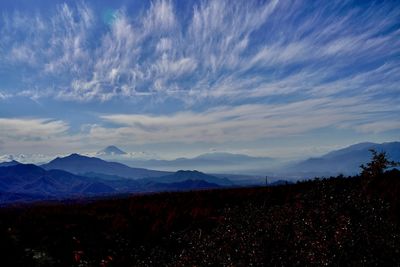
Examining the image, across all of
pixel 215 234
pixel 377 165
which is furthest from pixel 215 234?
pixel 377 165

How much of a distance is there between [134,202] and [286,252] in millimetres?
8948

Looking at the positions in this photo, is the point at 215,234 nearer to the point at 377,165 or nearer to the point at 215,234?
the point at 215,234

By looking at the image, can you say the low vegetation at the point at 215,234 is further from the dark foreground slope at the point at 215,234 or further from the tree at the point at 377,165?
the tree at the point at 377,165

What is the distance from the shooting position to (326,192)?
40.3ft

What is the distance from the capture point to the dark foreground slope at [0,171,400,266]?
7.24 m

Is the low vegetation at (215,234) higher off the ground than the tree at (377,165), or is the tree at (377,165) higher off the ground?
the tree at (377,165)

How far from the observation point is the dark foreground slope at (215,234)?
A: 7.24m

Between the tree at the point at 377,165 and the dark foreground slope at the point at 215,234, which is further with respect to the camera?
the tree at the point at 377,165

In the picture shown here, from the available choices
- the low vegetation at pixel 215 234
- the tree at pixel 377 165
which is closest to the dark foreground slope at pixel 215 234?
the low vegetation at pixel 215 234

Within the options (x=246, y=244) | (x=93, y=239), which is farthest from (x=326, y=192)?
(x=93, y=239)

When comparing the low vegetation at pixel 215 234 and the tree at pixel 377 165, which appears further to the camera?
the tree at pixel 377 165

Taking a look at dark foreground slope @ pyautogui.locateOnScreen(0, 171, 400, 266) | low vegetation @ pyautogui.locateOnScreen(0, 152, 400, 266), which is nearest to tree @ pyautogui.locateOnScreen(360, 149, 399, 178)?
low vegetation @ pyautogui.locateOnScreen(0, 152, 400, 266)

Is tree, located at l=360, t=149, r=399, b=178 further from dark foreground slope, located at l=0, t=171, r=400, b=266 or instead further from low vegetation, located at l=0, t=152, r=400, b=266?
dark foreground slope, located at l=0, t=171, r=400, b=266

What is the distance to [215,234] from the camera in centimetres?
953
